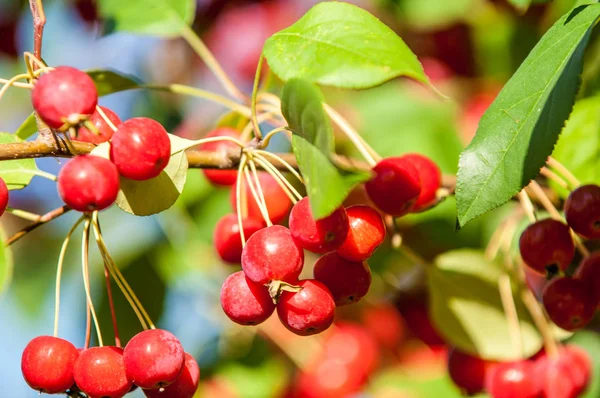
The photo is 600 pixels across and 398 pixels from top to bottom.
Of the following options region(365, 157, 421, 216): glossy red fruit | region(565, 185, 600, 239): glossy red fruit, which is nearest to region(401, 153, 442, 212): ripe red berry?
region(365, 157, 421, 216): glossy red fruit

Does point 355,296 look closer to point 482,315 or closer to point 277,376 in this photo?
point 482,315

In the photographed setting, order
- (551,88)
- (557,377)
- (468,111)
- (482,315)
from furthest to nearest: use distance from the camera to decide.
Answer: (468,111), (482,315), (557,377), (551,88)

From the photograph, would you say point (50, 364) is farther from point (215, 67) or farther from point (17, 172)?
point (215, 67)

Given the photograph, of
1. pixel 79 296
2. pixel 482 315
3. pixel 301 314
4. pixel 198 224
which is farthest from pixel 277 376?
pixel 301 314

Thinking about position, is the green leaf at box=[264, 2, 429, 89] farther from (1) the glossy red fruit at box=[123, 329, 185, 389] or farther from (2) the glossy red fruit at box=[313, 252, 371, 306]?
(1) the glossy red fruit at box=[123, 329, 185, 389]

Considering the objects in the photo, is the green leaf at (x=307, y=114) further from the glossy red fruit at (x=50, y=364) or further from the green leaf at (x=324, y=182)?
the glossy red fruit at (x=50, y=364)

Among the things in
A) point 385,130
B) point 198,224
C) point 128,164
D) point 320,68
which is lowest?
point 198,224

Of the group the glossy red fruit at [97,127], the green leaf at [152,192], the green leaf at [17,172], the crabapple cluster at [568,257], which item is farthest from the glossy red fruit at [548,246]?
the green leaf at [17,172]
